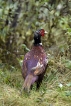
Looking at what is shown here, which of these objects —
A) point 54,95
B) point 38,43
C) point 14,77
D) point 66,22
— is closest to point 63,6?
point 66,22

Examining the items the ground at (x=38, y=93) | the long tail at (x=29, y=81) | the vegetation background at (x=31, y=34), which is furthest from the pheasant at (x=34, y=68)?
the vegetation background at (x=31, y=34)

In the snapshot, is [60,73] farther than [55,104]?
Yes

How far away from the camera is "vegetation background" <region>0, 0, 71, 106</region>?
25.7 ft

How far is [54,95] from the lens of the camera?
632 centimetres

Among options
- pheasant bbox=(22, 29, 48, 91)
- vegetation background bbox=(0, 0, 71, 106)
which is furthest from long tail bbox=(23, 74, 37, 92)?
vegetation background bbox=(0, 0, 71, 106)

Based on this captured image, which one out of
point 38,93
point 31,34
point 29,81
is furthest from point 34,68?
point 31,34

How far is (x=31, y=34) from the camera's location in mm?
8734

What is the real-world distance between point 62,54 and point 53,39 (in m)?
0.54

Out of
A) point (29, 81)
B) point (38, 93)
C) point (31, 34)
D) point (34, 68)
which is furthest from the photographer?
point (31, 34)

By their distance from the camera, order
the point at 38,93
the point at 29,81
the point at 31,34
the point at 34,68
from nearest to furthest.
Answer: the point at 38,93
the point at 29,81
the point at 34,68
the point at 31,34

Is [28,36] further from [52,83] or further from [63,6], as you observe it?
[52,83]

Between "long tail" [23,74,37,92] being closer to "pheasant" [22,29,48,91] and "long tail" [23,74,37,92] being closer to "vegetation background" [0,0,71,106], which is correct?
"pheasant" [22,29,48,91]

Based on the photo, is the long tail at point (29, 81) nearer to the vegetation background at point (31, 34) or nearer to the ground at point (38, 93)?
the ground at point (38, 93)

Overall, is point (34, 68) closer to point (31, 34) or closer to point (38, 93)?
point (38, 93)
